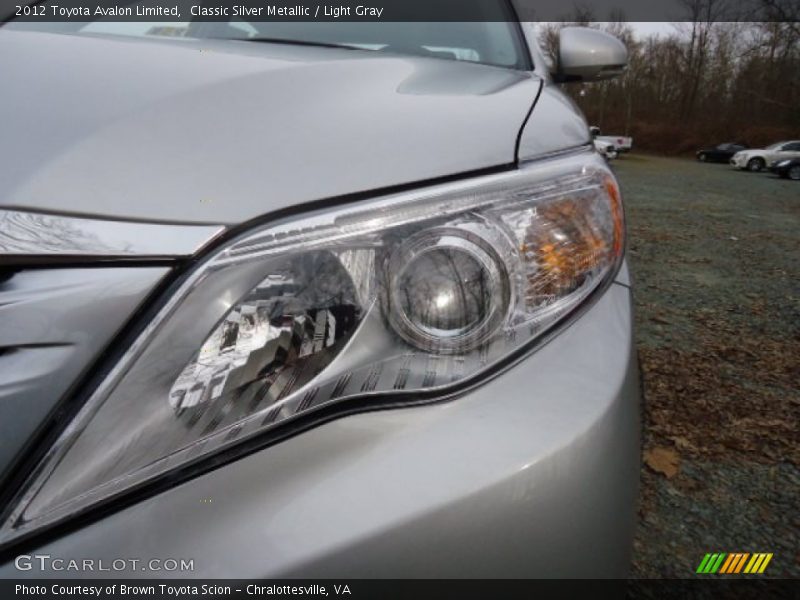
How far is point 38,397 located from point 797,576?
182cm

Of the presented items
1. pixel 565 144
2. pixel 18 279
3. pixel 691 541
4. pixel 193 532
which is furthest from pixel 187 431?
pixel 691 541

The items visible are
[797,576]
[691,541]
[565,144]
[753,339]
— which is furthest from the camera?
[753,339]

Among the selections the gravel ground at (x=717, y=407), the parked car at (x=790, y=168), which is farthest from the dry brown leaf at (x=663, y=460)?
the parked car at (x=790, y=168)

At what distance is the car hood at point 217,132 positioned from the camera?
1.95 ft

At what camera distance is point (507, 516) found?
55 cm

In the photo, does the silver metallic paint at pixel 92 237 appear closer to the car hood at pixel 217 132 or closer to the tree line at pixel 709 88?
the car hood at pixel 217 132

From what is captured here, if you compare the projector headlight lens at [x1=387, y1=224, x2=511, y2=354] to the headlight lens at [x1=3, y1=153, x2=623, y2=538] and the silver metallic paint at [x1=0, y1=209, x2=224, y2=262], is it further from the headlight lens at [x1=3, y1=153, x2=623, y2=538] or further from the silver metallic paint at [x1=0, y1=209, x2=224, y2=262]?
the silver metallic paint at [x1=0, y1=209, x2=224, y2=262]

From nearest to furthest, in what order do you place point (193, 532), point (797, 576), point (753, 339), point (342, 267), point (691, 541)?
1. point (193, 532)
2. point (342, 267)
3. point (797, 576)
4. point (691, 541)
5. point (753, 339)

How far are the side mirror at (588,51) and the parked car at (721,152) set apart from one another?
34.5 m

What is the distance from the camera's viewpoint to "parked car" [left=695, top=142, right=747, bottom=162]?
30.6 m

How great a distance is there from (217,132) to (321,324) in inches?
10.5

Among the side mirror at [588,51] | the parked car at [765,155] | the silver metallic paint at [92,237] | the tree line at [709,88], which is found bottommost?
the silver metallic paint at [92,237]

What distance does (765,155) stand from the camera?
929 inches

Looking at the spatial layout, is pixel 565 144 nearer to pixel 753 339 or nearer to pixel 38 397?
pixel 38 397
